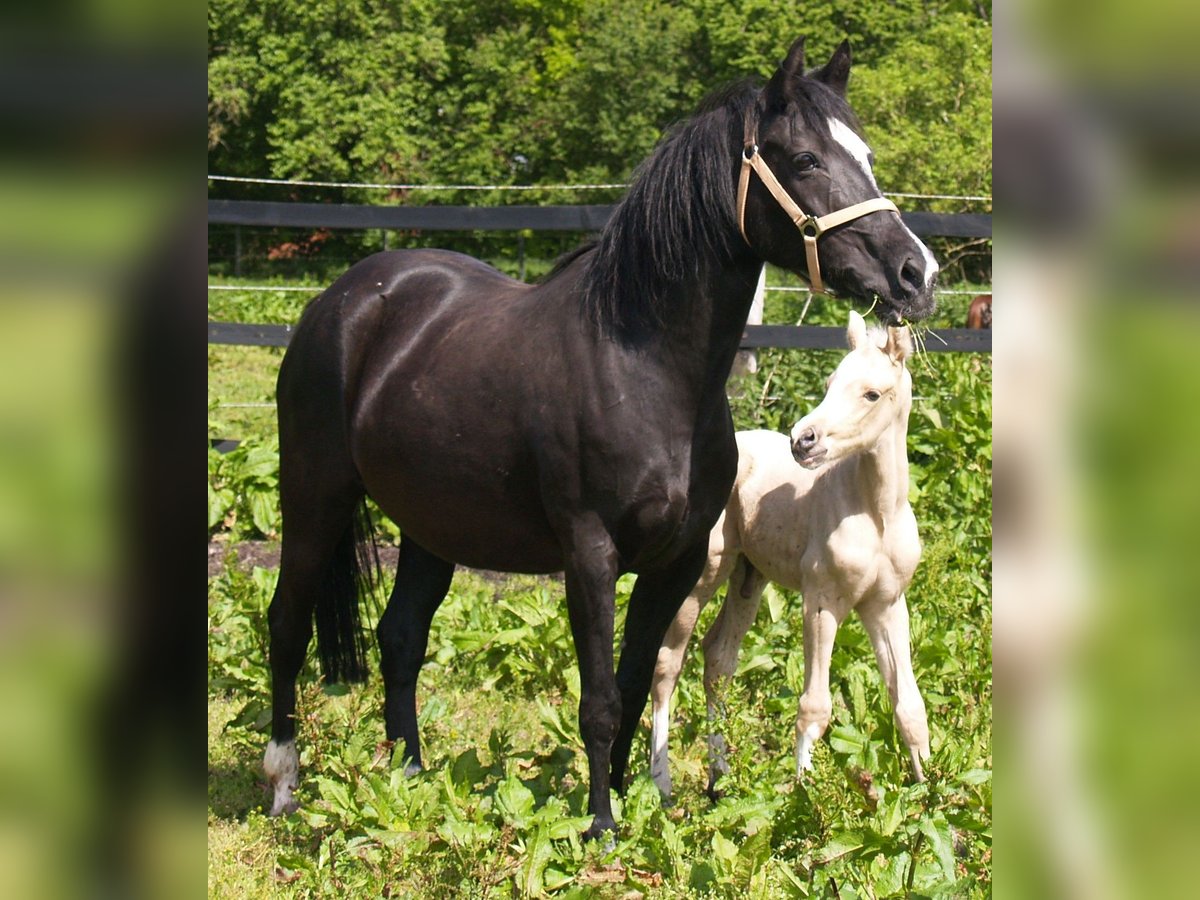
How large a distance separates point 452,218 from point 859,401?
4.80 meters

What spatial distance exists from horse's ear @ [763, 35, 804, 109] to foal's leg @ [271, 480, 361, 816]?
200cm

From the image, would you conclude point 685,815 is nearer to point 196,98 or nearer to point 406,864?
point 406,864

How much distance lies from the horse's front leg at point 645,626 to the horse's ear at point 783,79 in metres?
1.39

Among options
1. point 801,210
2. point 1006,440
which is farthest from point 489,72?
point 1006,440

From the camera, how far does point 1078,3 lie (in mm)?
592

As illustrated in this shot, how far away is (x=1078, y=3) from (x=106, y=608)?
0.57m

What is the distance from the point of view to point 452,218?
8.07 metres

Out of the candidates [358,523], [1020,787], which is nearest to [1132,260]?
[1020,787]

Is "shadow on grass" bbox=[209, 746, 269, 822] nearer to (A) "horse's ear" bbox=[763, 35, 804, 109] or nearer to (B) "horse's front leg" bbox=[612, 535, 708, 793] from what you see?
(B) "horse's front leg" bbox=[612, 535, 708, 793]

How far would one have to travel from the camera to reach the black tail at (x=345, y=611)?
4.66 meters

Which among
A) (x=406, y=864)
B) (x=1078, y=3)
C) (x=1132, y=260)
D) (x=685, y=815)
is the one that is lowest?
(x=685, y=815)

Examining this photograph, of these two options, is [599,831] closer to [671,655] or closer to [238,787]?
[671,655]

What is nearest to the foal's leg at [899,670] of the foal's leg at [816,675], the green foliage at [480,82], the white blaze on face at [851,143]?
the foal's leg at [816,675]

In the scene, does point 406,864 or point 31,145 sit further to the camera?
point 406,864
